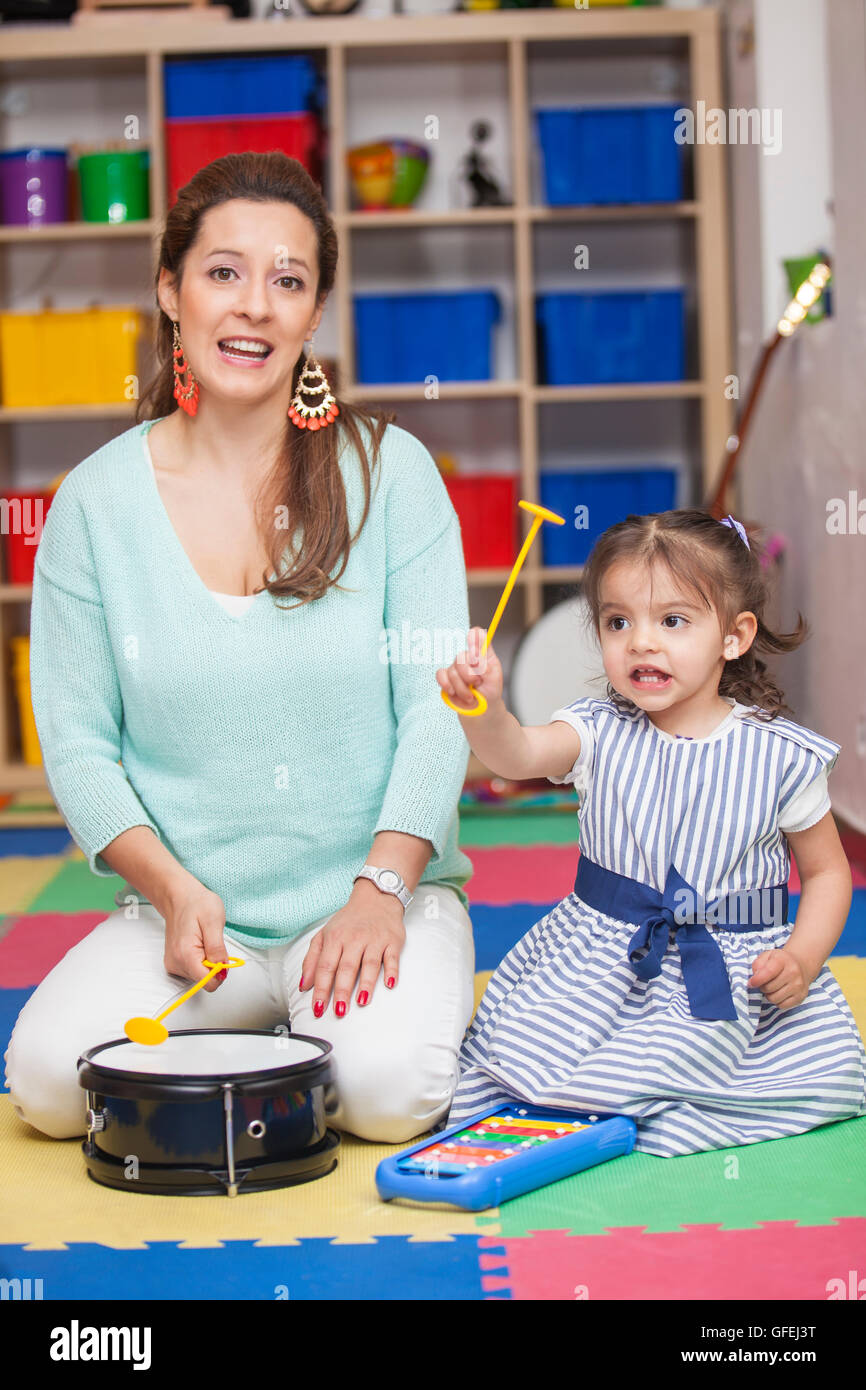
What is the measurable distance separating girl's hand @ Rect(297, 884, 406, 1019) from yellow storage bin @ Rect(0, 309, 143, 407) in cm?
255

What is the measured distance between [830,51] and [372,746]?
1.92m

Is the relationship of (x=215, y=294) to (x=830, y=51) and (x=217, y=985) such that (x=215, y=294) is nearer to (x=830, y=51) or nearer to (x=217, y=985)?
(x=217, y=985)

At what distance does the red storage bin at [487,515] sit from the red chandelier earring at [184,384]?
2052 mm

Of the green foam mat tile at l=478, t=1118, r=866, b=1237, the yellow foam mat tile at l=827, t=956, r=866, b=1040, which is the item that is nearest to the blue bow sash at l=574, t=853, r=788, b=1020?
the green foam mat tile at l=478, t=1118, r=866, b=1237

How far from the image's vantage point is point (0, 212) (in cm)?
375

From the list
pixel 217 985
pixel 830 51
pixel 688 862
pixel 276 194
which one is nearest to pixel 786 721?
pixel 688 862

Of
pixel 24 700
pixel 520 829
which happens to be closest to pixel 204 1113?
pixel 520 829

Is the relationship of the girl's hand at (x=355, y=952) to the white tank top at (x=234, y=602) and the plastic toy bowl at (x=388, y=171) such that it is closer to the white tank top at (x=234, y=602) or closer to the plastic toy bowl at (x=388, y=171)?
the white tank top at (x=234, y=602)

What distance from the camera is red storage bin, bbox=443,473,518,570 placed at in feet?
11.9

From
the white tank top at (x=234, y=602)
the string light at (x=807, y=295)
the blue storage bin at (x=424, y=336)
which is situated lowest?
the white tank top at (x=234, y=602)

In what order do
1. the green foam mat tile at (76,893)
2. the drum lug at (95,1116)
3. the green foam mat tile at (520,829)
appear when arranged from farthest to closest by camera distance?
1. the green foam mat tile at (520,829)
2. the green foam mat tile at (76,893)
3. the drum lug at (95,1116)

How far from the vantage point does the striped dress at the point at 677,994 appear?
135 cm

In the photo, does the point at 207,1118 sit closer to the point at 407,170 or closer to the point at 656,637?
the point at 656,637

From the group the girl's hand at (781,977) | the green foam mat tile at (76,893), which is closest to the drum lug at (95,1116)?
the girl's hand at (781,977)
